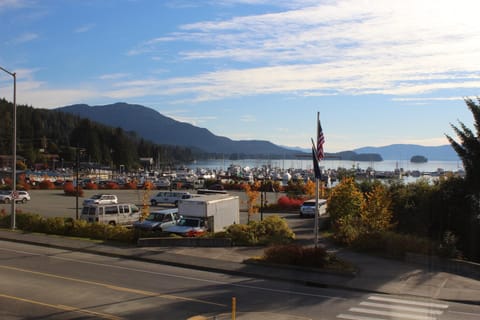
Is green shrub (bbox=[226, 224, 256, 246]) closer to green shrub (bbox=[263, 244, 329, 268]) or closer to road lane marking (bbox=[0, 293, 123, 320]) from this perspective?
green shrub (bbox=[263, 244, 329, 268])

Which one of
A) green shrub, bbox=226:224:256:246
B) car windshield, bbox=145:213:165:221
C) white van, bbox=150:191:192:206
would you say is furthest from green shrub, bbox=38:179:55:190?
green shrub, bbox=226:224:256:246

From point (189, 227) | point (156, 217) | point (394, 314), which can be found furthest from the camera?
point (156, 217)

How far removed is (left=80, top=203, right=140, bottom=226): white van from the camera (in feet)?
113

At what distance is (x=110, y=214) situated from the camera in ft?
116

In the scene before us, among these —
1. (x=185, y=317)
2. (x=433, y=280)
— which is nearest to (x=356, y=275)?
(x=433, y=280)

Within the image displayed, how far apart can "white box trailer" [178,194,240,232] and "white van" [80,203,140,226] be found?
6.96m

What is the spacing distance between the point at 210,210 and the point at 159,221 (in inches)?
148

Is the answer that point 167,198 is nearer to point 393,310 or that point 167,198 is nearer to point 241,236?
point 241,236

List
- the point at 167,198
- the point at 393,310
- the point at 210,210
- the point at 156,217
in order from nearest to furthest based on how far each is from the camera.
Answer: the point at 393,310
the point at 210,210
the point at 156,217
the point at 167,198

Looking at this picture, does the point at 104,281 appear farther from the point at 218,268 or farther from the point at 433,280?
the point at 433,280

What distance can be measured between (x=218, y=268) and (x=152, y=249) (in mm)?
5094

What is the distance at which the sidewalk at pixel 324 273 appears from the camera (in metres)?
19.1

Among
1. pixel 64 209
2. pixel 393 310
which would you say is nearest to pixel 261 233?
pixel 393 310

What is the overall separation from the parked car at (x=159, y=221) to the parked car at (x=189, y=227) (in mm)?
1679
